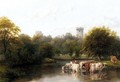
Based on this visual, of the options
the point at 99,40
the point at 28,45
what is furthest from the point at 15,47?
the point at 99,40

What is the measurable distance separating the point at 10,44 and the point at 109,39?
25128 mm

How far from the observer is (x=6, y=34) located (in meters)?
72.2

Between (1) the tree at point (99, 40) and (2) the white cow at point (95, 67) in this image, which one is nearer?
(2) the white cow at point (95, 67)

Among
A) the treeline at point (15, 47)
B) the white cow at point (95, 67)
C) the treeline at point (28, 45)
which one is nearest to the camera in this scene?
the white cow at point (95, 67)

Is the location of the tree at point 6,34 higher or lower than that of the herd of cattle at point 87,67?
higher

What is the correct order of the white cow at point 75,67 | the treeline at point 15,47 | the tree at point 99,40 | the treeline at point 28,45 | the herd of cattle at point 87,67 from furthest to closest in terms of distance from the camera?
the tree at point 99,40 → the treeline at point 28,45 → the treeline at point 15,47 → the white cow at point 75,67 → the herd of cattle at point 87,67

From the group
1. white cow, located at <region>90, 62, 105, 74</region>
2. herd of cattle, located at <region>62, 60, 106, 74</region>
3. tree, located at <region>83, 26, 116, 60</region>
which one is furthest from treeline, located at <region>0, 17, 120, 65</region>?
white cow, located at <region>90, 62, 105, 74</region>

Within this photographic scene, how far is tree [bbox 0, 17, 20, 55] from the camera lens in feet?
235

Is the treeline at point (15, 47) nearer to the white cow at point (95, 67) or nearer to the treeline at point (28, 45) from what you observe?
the treeline at point (28, 45)

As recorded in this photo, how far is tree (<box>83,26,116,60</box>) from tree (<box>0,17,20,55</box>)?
739 inches

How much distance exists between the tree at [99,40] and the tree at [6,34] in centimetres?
1876

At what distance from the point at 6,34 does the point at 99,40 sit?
23389 millimetres

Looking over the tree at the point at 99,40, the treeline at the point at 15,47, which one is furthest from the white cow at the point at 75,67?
the tree at the point at 99,40

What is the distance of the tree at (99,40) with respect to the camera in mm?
76312
